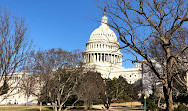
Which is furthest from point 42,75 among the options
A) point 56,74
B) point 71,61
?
point 71,61

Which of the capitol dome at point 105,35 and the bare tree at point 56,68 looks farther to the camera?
the bare tree at point 56,68

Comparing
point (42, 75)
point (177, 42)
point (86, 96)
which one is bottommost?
point (86, 96)

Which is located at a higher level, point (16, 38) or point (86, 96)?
point (16, 38)

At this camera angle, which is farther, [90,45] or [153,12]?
[90,45]

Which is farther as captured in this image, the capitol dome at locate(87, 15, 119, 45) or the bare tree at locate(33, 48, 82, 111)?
the bare tree at locate(33, 48, 82, 111)

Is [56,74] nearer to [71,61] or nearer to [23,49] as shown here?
[71,61]

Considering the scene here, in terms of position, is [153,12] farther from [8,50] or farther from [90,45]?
[90,45]

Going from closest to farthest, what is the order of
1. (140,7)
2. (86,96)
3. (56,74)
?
(140,7) → (56,74) → (86,96)

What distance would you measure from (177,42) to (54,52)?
17815mm

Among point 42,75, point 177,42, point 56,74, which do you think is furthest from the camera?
point 56,74

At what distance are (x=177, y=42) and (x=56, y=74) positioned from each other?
57.3 feet

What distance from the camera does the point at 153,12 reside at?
1136cm

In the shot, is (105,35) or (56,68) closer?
(105,35)

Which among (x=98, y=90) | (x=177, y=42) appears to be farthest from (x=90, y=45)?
(x=177, y=42)
